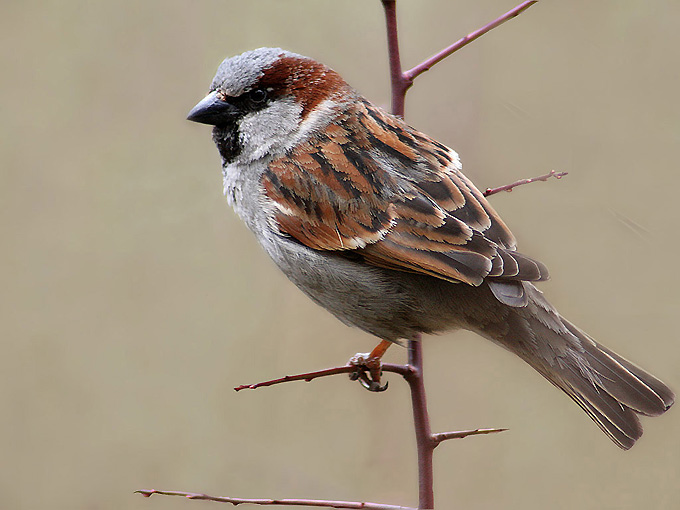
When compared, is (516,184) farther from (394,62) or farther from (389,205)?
(394,62)

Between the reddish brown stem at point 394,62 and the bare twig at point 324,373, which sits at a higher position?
the reddish brown stem at point 394,62

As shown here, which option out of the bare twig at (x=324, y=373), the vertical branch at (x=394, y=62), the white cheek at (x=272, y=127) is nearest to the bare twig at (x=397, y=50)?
the vertical branch at (x=394, y=62)

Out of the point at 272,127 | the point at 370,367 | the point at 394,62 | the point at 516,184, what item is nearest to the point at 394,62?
the point at 394,62

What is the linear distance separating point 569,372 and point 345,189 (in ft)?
3.31

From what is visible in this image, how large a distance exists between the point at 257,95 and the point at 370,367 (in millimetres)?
1122

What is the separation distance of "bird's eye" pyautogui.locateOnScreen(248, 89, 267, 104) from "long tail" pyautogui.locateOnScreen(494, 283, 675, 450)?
121cm

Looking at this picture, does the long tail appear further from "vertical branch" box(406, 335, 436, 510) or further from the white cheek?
the white cheek

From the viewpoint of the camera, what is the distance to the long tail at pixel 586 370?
9.02 feet

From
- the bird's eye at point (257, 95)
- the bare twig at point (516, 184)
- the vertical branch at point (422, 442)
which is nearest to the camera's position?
the vertical branch at point (422, 442)

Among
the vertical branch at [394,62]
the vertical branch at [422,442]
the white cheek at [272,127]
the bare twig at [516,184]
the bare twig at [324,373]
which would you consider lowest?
the vertical branch at [422,442]

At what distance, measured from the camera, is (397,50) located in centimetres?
234

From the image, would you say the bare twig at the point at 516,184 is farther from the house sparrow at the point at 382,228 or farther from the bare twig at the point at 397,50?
the bare twig at the point at 397,50

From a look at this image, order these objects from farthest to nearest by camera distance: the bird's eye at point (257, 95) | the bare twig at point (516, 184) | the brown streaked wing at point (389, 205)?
the bird's eye at point (257, 95) < the brown streaked wing at point (389, 205) < the bare twig at point (516, 184)

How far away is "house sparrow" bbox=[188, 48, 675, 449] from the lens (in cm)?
276
